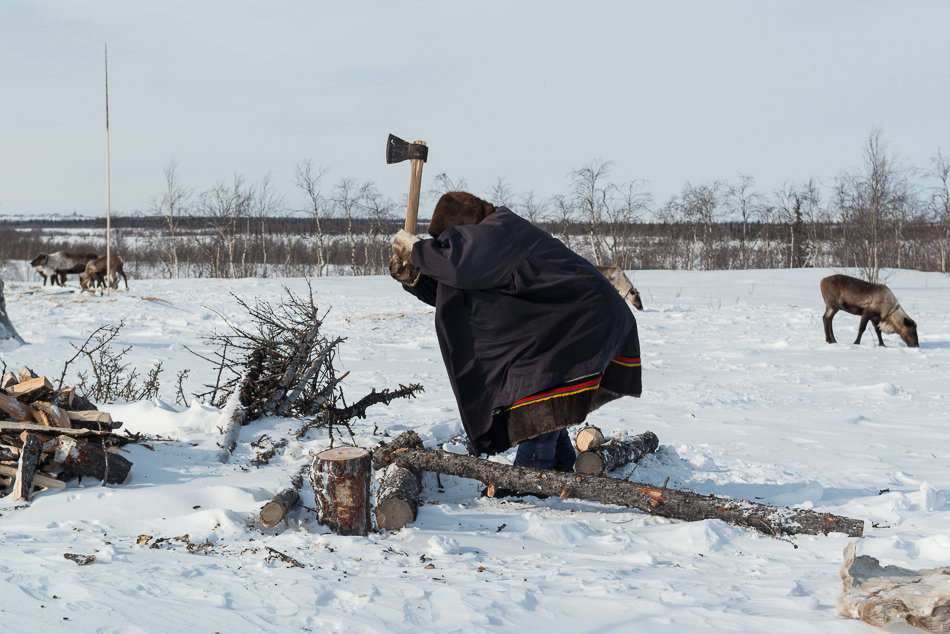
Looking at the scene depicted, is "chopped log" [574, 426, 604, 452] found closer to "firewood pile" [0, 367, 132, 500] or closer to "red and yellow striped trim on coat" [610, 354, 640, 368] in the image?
"red and yellow striped trim on coat" [610, 354, 640, 368]

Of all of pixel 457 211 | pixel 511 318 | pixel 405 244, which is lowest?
pixel 511 318

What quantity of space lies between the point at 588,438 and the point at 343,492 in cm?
235

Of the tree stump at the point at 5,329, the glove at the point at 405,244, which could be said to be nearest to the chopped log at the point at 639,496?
the glove at the point at 405,244

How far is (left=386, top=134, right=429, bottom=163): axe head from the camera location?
4223 mm

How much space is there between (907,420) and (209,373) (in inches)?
328

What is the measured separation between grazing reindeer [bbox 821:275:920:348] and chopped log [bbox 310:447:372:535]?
1210 cm

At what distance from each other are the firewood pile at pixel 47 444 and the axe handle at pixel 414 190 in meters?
2.11

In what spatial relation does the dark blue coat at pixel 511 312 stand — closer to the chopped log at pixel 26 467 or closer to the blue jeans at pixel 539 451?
the blue jeans at pixel 539 451

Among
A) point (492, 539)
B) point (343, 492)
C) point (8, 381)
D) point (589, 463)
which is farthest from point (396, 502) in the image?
point (8, 381)

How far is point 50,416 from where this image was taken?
4.07 m

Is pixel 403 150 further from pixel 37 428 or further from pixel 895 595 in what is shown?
pixel 895 595

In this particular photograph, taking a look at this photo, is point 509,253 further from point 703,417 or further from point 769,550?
point 703,417

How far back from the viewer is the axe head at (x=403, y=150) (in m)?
4.22

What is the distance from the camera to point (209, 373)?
9555 mm
